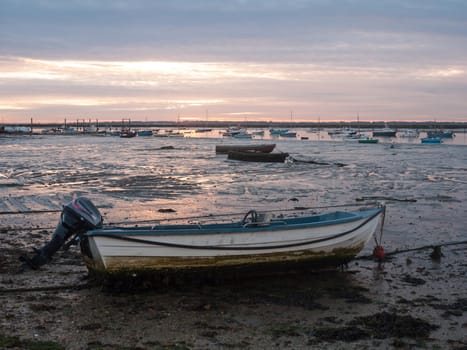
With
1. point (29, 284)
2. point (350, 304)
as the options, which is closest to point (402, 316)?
point (350, 304)

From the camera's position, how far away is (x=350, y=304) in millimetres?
9383

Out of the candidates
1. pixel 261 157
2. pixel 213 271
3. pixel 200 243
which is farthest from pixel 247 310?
pixel 261 157

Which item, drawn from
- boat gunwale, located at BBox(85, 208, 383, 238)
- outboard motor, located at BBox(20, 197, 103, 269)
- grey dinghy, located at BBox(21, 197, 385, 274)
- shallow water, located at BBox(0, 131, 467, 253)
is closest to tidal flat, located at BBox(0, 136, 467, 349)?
shallow water, located at BBox(0, 131, 467, 253)

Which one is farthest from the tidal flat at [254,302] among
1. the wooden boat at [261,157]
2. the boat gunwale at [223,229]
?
the wooden boat at [261,157]

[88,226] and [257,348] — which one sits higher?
[88,226]

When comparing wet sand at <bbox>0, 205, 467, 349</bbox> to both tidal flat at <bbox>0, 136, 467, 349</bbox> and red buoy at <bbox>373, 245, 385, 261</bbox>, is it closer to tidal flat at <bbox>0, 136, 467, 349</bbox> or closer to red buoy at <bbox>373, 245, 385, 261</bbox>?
tidal flat at <bbox>0, 136, 467, 349</bbox>

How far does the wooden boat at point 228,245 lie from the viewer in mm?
9516

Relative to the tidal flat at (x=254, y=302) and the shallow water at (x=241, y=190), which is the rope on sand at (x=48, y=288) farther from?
the shallow water at (x=241, y=190)

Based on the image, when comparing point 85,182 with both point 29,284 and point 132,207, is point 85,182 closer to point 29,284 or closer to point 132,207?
point 132,207

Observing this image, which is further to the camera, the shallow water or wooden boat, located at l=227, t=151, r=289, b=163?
wooden boat, located at l=227, t=151, r=289, b=163

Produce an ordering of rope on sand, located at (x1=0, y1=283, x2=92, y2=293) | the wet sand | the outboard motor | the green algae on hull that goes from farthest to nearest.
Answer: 1. the outboard motor
2. the green algae on hull
3. rope on sand, located at (x1=0, y1=283, x2=92, y2=293)
4. the wet sand

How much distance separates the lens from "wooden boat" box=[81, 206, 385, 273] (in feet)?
31.2

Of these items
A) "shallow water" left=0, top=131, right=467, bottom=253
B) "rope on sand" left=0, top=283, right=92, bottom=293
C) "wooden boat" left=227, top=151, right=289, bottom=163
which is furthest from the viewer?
"wooden boat" left=227, top=151, right=289, bottom=163

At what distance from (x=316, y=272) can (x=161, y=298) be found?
133 inches
